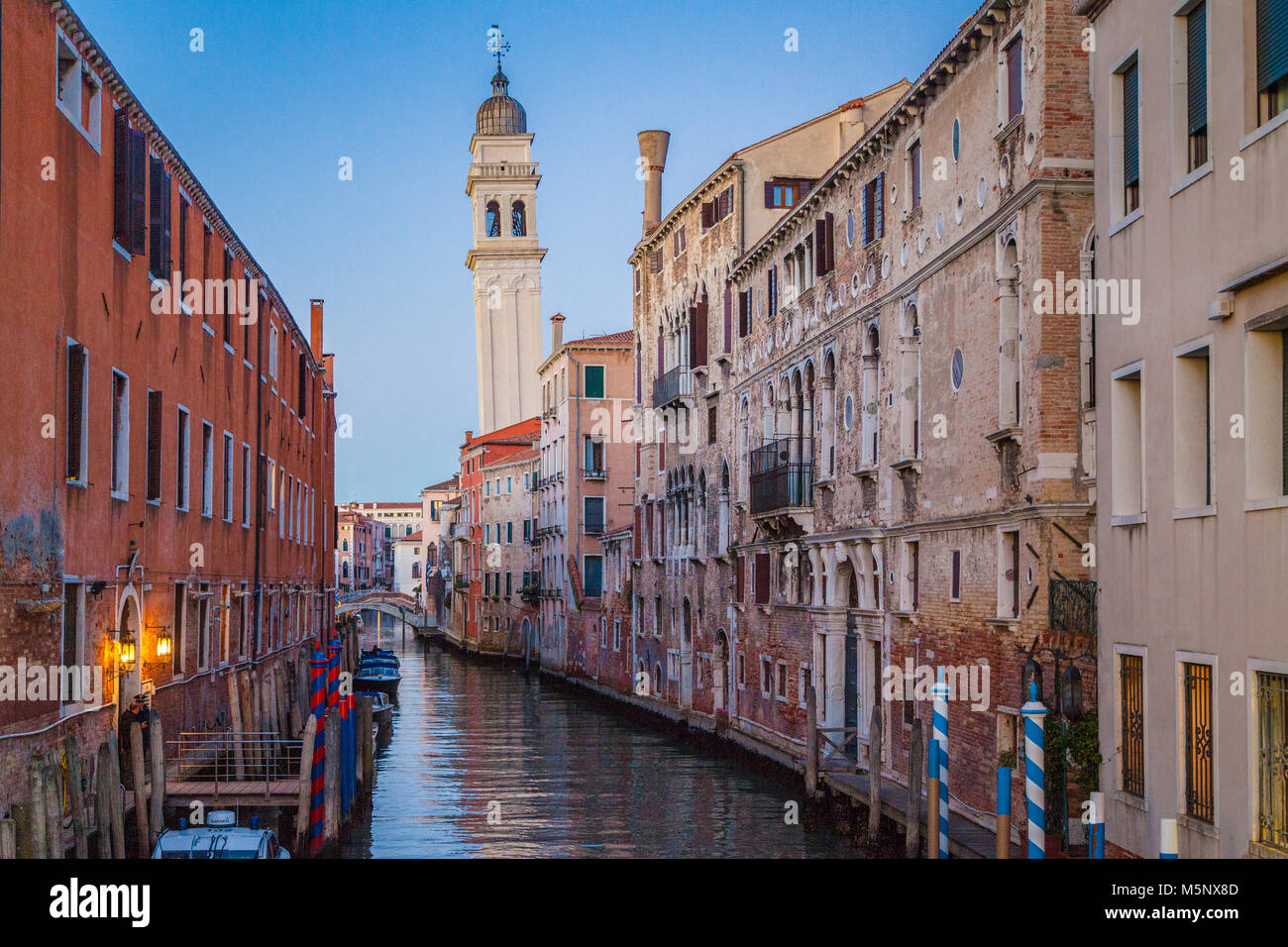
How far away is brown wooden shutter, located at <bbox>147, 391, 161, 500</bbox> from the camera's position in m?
17.2

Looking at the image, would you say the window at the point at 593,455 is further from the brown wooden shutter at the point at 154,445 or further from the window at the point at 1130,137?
the window at the point at 1130,137

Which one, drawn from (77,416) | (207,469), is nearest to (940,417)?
(77,416)

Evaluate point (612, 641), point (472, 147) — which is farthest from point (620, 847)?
point (472, 147)

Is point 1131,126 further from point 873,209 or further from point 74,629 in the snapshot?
point 74,629

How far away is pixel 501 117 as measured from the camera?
90.1 metres

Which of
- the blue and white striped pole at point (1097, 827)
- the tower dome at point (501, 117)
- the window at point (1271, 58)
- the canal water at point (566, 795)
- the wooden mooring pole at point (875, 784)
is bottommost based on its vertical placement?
the canal water at point (566, 795)

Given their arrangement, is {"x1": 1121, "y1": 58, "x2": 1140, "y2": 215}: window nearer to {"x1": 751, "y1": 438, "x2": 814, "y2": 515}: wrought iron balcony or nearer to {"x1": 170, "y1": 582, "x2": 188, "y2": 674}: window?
{"x1": 751, "y1": 438, "x2": 814, "y2": 515}: wrought iron balcony

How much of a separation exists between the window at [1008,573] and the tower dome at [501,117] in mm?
77960

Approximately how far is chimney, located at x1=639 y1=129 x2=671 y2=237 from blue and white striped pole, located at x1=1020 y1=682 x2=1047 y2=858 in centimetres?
2749

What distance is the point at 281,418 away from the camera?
101ft

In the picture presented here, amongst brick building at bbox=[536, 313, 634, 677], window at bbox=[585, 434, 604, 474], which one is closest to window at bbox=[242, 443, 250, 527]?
brick building at bbox=[536, 313, 634, 677]

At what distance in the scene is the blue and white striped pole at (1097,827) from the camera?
11.7 meters

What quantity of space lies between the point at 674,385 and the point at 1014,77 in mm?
18397

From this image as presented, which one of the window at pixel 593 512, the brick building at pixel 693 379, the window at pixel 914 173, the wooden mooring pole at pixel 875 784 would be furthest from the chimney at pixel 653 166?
the wooden mooring pole at pixel 875 784
